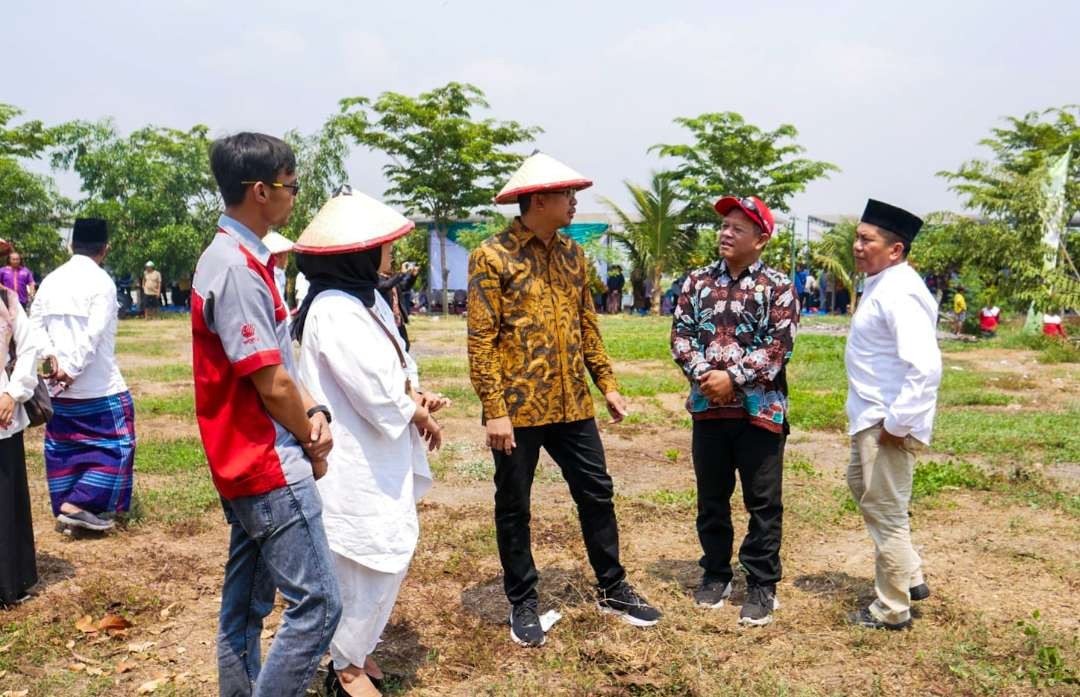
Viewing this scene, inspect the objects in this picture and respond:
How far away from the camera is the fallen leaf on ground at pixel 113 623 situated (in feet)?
13.3

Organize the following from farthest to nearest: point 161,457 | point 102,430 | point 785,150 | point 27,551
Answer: point 785,150, point 161,457, point 102,430, point 27,551

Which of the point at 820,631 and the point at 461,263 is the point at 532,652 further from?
the point at 461,263

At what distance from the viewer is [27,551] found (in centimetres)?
445

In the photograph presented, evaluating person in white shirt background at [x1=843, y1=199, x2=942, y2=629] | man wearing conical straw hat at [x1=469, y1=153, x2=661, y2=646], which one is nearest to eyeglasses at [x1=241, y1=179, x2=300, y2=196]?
man wearing conical straw hat at [x1=469, y1=153, x2=661, y2=646]

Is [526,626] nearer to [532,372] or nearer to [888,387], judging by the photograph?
[532,372]

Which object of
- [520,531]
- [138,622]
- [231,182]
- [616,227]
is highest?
[616,227]

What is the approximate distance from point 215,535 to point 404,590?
1662 mm

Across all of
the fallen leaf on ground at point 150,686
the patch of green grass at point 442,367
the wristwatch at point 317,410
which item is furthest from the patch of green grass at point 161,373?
the wristwatch at point 317,410

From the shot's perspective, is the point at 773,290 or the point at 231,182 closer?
the point at 231,182

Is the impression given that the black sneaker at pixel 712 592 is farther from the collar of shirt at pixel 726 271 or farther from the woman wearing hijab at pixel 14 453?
the woman wearing hijab at pixel 14 453

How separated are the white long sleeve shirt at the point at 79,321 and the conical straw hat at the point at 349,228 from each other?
2.64m

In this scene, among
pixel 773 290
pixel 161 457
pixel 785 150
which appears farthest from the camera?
pixel 785 150

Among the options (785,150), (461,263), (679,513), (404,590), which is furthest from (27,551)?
(785,150)

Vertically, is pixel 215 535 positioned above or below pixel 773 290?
below
